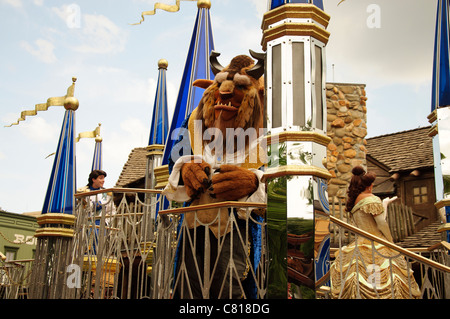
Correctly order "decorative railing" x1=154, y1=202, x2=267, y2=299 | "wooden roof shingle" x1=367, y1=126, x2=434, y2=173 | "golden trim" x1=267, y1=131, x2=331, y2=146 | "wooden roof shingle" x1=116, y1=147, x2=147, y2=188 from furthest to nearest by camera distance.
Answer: "wooden roof shingle" x1=116, y1=147, x2=147, y2=188
"wooden roof shingle" x1=367, y1=126, x2=434, y2=173
"decorative railing" x1=154, y1=202, x2=267, y2=299
"golden trim" x1=267, y1=131, x2=331, y2=146

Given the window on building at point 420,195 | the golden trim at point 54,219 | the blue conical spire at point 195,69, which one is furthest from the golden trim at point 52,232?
the window on building at point 420,195

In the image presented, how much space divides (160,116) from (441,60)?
16.1ft

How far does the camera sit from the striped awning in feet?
22.5

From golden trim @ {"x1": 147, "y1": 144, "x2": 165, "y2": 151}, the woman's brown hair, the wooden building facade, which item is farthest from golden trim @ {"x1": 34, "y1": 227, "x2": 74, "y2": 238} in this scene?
the wooden building facade

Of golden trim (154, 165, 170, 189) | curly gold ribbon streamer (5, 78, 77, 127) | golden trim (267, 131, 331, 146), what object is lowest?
golden trim (267, 131, 331, 146)

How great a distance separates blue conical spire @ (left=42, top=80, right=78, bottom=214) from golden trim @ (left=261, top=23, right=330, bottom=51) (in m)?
4.44

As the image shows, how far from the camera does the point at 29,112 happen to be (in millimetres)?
8719

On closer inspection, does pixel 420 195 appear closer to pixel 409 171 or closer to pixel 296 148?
pixel 409 171

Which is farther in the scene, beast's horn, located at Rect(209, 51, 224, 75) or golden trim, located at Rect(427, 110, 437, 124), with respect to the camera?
golden trim, located at Rect(427, 110, 437, 124)

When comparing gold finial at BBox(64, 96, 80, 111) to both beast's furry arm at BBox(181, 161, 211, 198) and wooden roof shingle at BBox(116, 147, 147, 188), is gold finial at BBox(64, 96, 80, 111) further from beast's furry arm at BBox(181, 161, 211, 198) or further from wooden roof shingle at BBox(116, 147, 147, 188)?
wooden roof shingle at BBox(116, 147, 147, 188)

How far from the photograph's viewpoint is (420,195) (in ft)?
41.1

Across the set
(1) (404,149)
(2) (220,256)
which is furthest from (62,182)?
(1) (404,149)

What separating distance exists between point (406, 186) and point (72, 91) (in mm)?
8972
